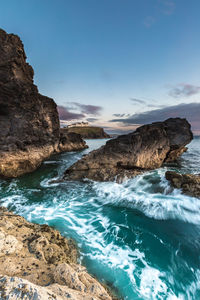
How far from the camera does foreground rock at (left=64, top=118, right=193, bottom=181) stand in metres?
12.7

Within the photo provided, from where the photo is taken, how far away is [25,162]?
14.3m

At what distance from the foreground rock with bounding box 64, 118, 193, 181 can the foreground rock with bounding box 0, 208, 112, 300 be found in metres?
8.11

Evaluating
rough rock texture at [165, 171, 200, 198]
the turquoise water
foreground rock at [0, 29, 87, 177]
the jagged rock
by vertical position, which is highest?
foreground rock at [0, 29, 87, 177]

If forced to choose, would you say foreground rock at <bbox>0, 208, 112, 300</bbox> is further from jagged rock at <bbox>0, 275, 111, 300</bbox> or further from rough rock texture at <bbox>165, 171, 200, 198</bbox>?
rough rock texture at <bbox>165, 171, 200, 198</bbox>

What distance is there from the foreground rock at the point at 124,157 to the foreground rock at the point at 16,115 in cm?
540

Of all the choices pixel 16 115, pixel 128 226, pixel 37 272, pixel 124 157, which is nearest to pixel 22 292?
pixel 37 272

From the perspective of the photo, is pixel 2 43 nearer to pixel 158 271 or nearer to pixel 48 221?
pixel 48 221

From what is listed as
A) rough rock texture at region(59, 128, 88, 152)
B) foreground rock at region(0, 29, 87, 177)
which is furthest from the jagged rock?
rough rock texture at region(59, 128, 88, 152)

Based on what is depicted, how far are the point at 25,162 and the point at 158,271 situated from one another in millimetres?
14354

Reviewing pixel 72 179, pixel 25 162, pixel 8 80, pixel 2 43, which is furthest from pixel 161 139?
pixel 2 43

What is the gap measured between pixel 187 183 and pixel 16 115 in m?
16.7

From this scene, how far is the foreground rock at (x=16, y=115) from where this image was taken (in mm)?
12890

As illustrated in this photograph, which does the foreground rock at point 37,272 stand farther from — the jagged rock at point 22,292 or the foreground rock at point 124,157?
the foreground rock at point 124,157

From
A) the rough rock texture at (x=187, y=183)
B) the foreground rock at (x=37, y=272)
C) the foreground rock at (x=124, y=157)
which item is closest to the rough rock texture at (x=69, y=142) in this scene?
the foreground rock at (x=124, y=157)
